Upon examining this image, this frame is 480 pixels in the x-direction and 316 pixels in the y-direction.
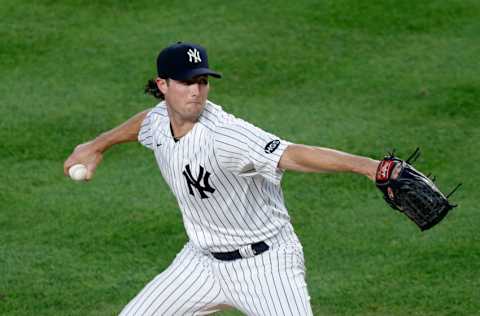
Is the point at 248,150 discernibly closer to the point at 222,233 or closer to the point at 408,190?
the point at 222,233

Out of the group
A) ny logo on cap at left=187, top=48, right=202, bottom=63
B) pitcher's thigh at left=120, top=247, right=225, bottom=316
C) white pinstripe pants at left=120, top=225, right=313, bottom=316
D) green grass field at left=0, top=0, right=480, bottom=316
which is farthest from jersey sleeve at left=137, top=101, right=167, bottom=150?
green grass field at left=0, top=0, right=480, bottom=316

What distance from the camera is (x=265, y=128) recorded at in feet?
35.8

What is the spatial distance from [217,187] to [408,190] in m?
1.24

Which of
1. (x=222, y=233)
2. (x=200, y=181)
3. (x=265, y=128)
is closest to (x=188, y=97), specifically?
(x=200, y=181)

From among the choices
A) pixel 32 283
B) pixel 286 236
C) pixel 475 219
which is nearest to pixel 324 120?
pixel 475 219

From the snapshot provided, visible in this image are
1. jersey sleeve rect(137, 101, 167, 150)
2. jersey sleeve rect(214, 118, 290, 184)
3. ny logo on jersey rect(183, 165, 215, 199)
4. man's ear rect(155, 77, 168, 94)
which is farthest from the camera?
jersey sleeve rect(137, 101, 167, 150)

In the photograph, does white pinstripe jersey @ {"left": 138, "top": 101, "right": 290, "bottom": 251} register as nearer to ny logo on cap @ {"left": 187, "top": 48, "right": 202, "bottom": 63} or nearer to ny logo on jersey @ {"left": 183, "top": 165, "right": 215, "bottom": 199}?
ny logo on jersey @ {"left": 183, "top": 165, "right": 215, "bottom": 199}

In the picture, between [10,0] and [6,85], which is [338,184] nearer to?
[6,85]

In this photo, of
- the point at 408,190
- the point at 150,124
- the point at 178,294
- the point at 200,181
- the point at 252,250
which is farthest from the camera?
the point at 150,124

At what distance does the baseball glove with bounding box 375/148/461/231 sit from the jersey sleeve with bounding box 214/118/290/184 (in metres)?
0.61

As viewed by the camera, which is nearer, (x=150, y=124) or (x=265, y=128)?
(x=150, y=124)

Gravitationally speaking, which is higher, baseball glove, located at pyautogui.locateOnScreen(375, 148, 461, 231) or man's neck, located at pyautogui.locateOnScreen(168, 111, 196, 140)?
baseball glove, located at pyautogui.locateOnScreen(375, 148, 461, 231)

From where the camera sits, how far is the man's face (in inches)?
238

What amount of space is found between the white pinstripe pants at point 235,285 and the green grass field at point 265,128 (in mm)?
1725
